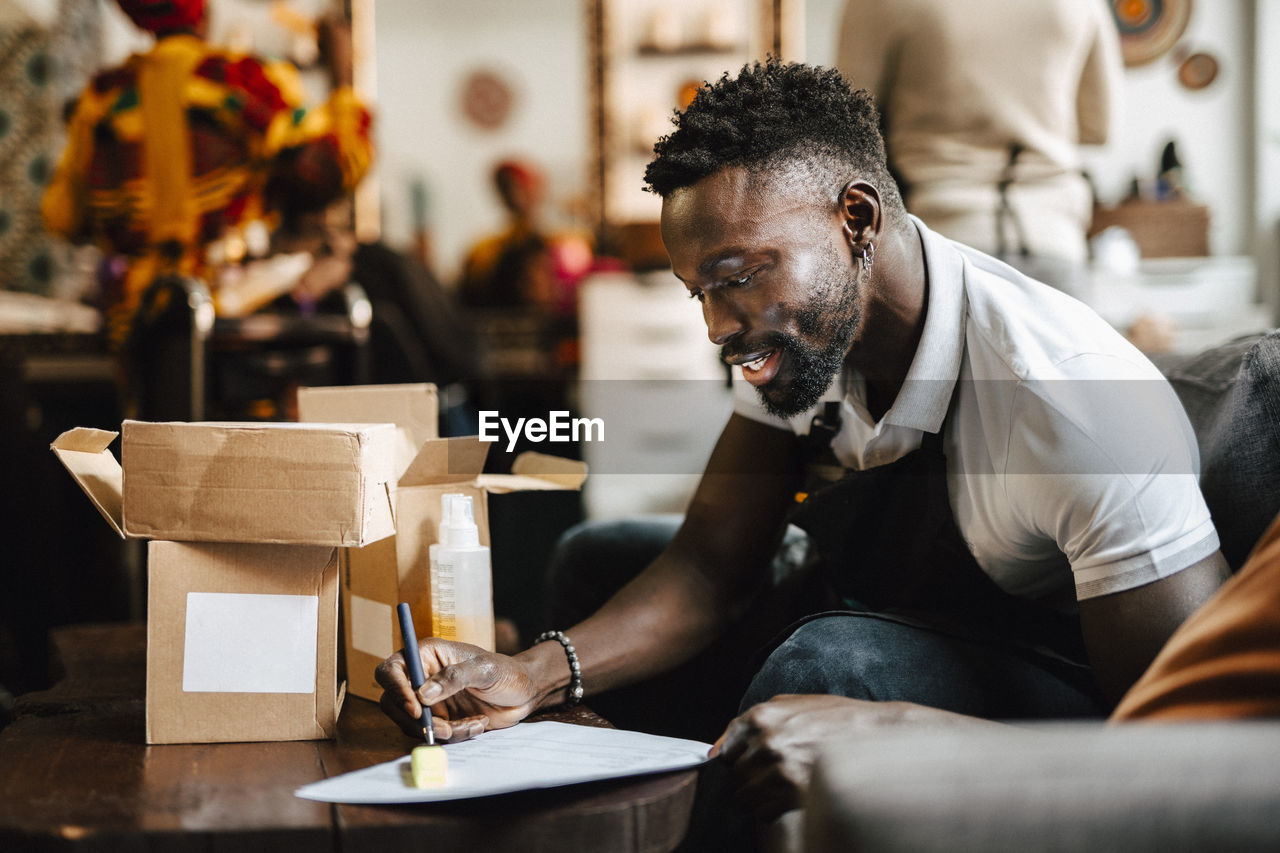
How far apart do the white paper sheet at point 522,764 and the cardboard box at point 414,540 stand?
0.17 meters

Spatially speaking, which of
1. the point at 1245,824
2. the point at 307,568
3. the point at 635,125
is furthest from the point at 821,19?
the point at 1245,824

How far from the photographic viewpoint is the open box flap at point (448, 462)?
0.92 metres

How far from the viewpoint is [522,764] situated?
2.43 ft

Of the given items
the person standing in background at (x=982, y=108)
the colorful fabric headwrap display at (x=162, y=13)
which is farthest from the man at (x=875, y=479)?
the colorful fabric headwrap display at (x=162, y=13)

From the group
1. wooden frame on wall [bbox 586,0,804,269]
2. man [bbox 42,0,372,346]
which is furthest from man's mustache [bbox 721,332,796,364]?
wooden frame on wall [bbox 586,0,804,269]

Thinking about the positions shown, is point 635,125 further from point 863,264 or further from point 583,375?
point 863,264

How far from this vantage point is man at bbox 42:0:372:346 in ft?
6.59

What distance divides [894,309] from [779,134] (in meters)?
0.21

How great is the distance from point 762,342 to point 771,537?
0.30 metres

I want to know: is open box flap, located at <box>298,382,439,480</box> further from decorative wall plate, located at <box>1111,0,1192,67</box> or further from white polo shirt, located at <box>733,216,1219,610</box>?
decorative wall plate, located at <box>1111,0,1192,67</box>

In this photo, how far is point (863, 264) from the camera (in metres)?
1.00

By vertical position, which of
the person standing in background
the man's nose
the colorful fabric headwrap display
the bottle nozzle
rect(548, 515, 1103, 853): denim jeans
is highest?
the colorful fabric headwrap display

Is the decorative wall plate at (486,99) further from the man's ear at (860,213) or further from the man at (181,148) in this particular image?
the man's ear at (860,213)

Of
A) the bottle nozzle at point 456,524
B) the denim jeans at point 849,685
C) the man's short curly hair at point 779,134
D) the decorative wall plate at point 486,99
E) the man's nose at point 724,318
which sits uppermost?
the decorative wall plate at point 486,99
